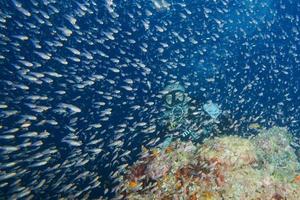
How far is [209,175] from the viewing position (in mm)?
8656

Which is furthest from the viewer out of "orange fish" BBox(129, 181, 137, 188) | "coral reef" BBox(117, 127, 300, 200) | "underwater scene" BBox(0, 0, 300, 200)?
"orange fish" BBox(129, 181, 137, 188)

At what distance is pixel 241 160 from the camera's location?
897 cm

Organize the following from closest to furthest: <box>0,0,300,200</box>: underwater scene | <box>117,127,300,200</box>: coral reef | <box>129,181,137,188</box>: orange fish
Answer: <box>117,127,300,200</box>: coral reef
<box>0,0,300,200</box>: underwater scene
<box>129,181,137,188</box>: orange fish

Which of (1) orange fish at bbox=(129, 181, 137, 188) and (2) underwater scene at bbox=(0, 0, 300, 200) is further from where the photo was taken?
(1) orange fish at bbox=(129, 181, 137, 188)

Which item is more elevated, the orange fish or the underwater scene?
the underwater scene

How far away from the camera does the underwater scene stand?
9.02 metres

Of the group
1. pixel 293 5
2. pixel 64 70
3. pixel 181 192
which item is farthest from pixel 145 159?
pixel 293 5

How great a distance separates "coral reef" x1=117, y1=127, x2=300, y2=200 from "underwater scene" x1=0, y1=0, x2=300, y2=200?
0.09 feet

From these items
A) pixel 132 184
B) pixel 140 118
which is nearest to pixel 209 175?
pixel 132 184

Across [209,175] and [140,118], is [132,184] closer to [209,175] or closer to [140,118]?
[209,175]

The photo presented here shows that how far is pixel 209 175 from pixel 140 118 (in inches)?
214

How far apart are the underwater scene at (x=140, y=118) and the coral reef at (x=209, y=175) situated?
0.09ft

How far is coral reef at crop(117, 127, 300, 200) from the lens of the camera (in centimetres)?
826

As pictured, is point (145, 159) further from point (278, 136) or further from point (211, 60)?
point (211, 60)
